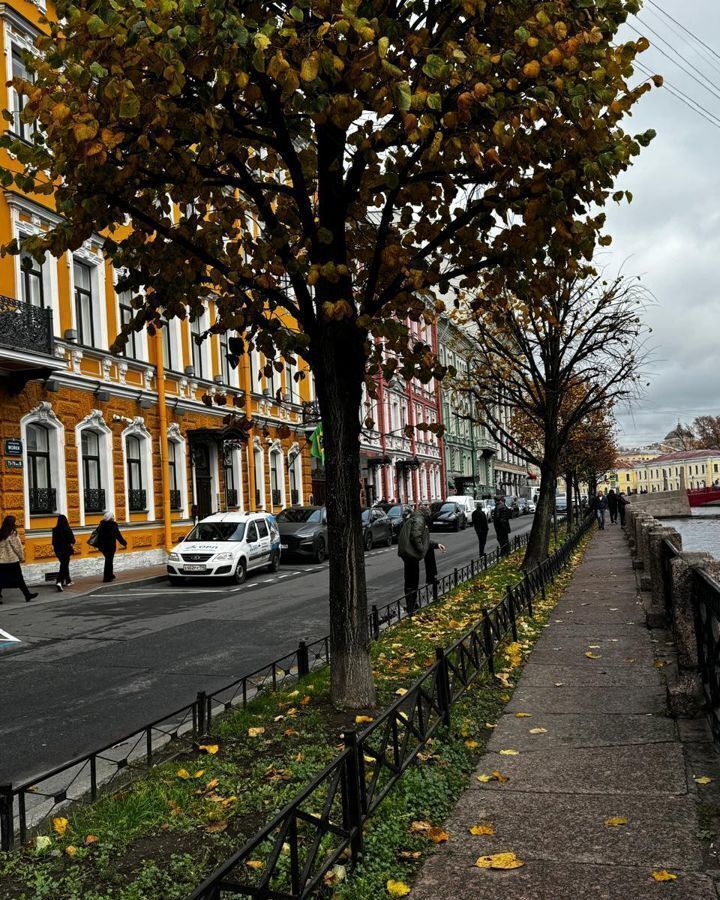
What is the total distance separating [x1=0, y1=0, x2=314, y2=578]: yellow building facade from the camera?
18.4 m

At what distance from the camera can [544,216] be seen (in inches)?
235

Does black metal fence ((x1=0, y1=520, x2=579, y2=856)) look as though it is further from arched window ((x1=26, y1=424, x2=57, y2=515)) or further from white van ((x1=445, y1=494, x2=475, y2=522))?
white van ((x1=445, y1=494, x2=475, y2=522))

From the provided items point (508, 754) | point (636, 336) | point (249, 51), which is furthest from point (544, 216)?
point (636, 336)

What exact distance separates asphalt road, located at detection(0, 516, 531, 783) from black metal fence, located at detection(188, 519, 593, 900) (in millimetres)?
2782

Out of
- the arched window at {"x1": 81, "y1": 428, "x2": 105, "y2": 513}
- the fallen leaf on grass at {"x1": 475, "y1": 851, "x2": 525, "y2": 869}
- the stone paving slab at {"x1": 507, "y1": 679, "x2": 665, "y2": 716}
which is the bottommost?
the stone paving slab at {"x1": 507, "y1": 679, "x2": 665, "y2": 716}

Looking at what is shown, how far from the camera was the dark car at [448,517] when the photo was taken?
3928cm

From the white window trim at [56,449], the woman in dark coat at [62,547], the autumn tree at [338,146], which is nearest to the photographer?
the autumn tree at [338,146]

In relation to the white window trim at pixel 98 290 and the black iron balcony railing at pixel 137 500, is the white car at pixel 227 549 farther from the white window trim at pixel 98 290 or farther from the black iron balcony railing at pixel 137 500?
the white window trim at pixel 98 290

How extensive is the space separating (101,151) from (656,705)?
18.5 ft

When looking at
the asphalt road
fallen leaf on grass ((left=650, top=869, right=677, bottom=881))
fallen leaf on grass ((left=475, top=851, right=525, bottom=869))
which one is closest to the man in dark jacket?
the asphalt road

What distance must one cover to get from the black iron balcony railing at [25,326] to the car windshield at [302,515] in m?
9.69

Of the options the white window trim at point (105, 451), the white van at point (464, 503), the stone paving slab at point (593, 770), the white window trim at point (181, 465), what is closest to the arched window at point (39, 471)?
the white window trim at point (105, 451)

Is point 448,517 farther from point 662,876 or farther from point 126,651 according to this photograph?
point 662,876

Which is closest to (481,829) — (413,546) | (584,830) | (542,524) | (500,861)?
(500,861)
